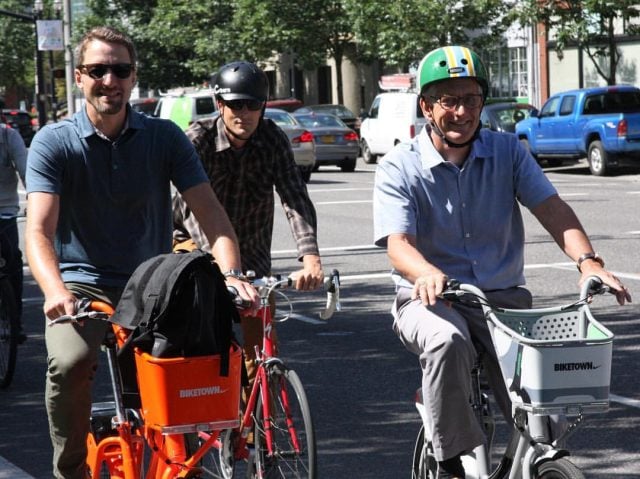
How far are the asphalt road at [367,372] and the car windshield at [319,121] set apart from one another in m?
15.6

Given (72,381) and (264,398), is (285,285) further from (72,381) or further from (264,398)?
(72,381)

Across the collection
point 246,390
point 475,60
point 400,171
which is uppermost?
point 475,60

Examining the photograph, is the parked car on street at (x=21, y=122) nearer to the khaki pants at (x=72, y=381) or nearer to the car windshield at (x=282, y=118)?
the car windshield at (x=282, y=118)

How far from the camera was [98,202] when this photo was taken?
180 inches

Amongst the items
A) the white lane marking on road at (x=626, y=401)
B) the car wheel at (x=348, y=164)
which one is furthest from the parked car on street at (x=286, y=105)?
the white lane marking on road at (x=626, y=401)

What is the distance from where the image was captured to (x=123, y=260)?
464 cm

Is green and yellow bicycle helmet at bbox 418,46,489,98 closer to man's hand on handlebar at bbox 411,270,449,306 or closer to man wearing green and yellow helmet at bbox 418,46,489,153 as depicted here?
man wearing green and yellow helmet at bbox 418,46,489,153

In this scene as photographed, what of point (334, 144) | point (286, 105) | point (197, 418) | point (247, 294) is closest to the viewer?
point (197, 418)

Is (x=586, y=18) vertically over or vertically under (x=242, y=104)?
over

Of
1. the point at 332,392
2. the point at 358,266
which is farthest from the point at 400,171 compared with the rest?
the point at 358,266

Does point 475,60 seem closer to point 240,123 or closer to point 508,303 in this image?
point 508,303

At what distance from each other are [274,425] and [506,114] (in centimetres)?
2802

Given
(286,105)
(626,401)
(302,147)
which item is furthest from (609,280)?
(286,105)

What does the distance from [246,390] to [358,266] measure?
8444 millimetres
